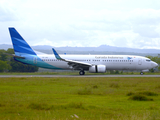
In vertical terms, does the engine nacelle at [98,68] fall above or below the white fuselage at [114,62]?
below

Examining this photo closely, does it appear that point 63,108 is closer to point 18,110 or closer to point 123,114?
point 18,110

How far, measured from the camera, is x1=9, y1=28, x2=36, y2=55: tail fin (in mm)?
42419

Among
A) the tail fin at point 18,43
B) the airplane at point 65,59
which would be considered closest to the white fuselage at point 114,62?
the airplane at point 65,59

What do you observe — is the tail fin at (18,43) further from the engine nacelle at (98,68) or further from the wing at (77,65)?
the engine nacelle at (98,68)

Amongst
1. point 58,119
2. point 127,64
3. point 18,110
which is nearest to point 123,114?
point 58,119

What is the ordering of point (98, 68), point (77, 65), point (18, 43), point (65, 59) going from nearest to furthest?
point (98, 68) → point (77, 65) → point (65, 59) → point (18, 43)

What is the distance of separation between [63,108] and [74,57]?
1242 inches

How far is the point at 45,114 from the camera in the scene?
34.7 ft

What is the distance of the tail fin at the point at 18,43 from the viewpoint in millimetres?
42419

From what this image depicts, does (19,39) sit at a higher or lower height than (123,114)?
higher

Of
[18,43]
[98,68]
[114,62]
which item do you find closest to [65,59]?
[98,68]

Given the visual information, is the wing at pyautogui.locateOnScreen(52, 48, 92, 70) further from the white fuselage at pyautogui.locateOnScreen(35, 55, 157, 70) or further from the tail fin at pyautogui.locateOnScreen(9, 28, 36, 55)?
the tail fin at pyautogui.locateOnScreen(9, 28, 36, 55)

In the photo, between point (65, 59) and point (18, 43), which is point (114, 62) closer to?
point (65, 59)

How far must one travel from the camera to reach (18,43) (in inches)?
1678
